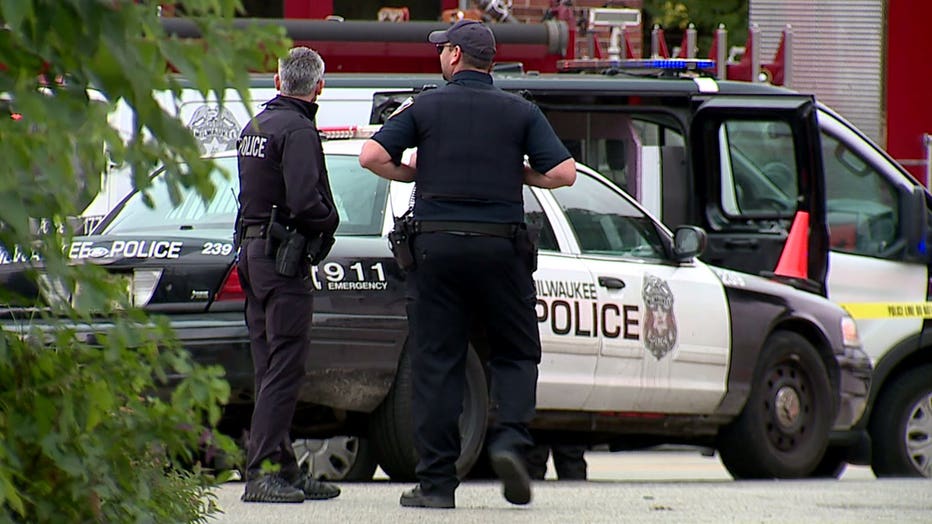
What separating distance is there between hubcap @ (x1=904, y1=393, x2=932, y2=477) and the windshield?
3944 mm

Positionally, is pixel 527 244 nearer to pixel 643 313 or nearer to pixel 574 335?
pixel 574 335

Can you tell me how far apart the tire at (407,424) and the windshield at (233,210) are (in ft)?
2.21

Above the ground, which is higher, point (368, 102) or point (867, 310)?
point (368, 102)

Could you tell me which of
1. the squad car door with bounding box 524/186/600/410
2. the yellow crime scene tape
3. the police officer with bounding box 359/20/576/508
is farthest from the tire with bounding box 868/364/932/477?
the police officer with bounding box 359/20/576/508

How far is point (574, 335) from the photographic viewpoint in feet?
25.9

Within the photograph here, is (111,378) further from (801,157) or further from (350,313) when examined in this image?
(801,157)

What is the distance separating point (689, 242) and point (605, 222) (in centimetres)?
42

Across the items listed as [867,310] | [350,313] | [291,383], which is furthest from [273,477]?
[867,310]

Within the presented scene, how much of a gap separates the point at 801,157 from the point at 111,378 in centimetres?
824

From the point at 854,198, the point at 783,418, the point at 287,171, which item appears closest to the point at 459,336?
the point at 287,171

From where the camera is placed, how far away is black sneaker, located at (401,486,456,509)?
599 cm

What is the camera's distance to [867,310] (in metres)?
10.4

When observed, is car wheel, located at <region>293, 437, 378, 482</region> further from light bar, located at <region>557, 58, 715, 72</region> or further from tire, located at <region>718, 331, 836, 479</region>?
light bar, located at <region>557, 58, 715, 72</region>

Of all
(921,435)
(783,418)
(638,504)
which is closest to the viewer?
(638,504)
